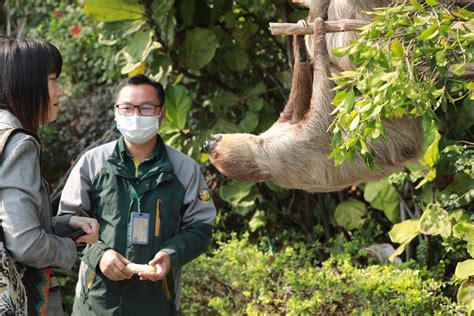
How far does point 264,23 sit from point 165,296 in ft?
11.7

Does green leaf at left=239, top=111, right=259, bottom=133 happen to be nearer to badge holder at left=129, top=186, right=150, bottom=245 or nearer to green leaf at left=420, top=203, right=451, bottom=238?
green leaf at left=420, top=203, right=451, bottom=238

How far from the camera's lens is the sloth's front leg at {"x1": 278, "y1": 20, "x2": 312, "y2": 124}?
4.39 meters

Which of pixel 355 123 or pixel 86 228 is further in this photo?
pixel 86 228

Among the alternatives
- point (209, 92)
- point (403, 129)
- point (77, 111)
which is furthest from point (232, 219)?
point (403, 129)

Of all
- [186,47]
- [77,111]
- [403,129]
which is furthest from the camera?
[77,111]

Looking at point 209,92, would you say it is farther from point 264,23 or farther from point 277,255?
point 277,255

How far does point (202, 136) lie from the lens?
6520mm

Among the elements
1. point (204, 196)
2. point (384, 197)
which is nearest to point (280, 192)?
point (384, 197)

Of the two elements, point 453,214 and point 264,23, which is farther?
point 264,23

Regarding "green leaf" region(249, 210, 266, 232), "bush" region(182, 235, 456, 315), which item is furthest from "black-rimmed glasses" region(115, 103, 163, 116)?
"green leaf" region(249, 210, 266, 232)

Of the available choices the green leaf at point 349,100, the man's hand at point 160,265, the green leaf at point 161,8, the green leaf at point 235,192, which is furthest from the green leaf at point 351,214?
the green leaf at point 349,100

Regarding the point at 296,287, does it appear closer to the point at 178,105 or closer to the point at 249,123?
the point at 249,123

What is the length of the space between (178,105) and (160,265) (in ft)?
9.16

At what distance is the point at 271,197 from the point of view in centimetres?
720
